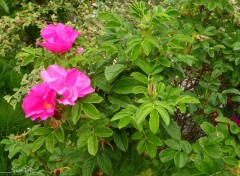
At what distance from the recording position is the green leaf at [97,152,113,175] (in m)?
1.39

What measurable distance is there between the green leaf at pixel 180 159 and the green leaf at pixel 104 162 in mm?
203

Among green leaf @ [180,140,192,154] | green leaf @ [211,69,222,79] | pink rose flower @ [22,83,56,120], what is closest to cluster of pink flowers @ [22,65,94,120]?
pink rose flower @ [22,83,56,120]

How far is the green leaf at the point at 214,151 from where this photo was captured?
51.1 inches

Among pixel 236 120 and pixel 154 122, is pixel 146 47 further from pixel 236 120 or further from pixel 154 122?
pixel 236 120

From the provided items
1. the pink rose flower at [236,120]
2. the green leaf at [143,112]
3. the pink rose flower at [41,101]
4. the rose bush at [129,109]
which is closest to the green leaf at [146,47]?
the rose bush at [129,109]

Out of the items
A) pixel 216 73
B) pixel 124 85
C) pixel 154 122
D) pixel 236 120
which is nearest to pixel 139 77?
pixel 124 85

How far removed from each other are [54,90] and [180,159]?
16.9 inches

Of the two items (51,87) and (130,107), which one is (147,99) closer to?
(130,107)

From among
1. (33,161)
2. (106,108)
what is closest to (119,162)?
(106,108)

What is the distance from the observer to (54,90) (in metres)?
1.23

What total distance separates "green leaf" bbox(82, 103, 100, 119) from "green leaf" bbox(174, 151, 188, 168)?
282 millimetres

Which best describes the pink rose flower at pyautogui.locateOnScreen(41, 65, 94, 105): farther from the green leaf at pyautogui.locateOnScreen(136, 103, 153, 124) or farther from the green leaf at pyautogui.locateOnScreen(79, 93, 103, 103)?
the green leaf at pyautogui.locateOnScreen(136, 103, 153, 124)

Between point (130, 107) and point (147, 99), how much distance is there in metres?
0.06

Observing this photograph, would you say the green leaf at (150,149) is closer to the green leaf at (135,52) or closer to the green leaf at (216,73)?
the green leaf at (135,52)
